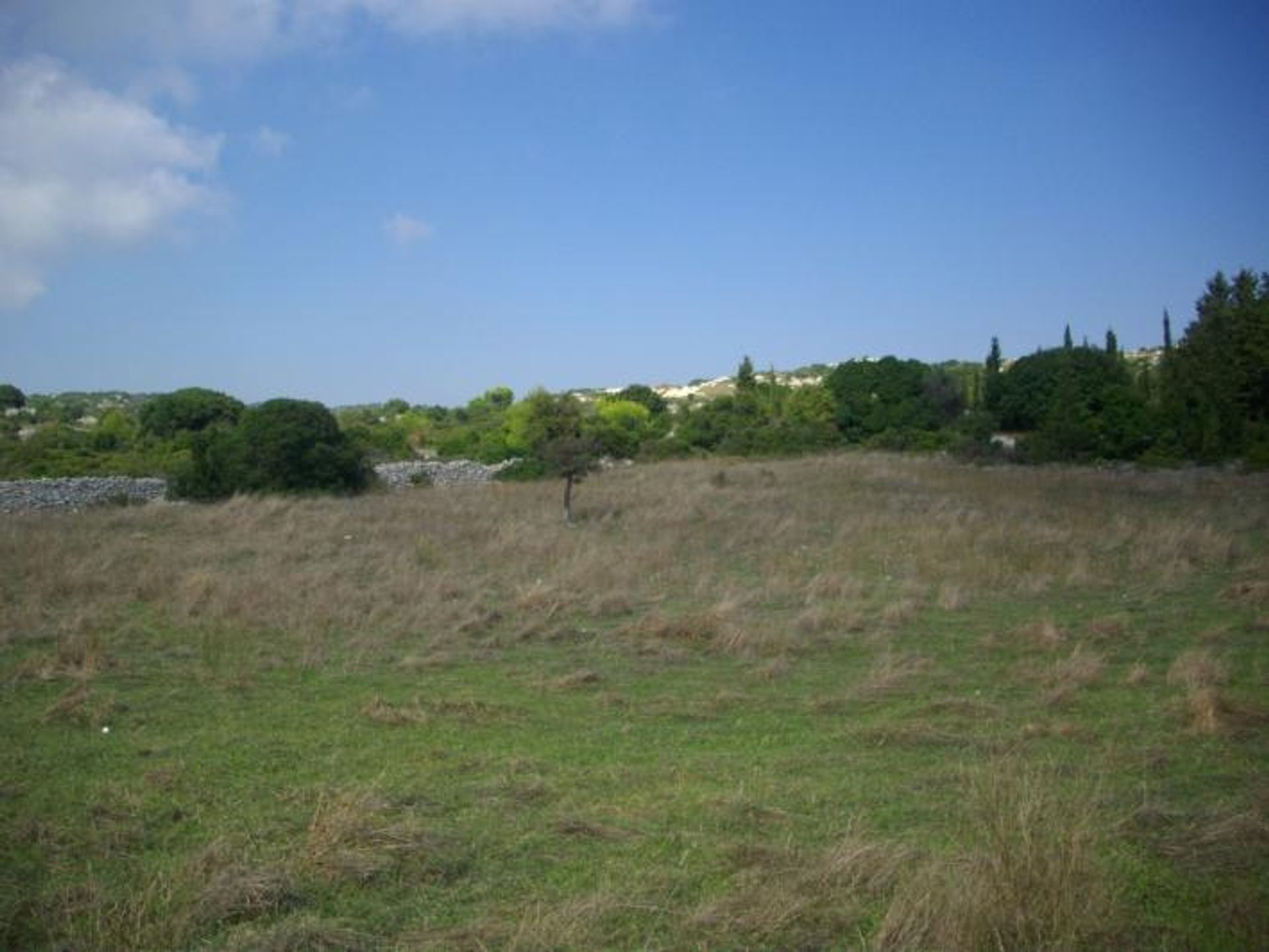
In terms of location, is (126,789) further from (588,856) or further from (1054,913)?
(1054,913)

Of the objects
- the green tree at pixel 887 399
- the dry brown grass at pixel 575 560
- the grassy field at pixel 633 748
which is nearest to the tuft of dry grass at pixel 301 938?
the grassy field at pixel 633 748

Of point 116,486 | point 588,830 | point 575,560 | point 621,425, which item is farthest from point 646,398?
point 588,830

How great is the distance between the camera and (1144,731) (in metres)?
6.42

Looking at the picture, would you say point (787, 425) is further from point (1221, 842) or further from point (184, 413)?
point (1221, 842)

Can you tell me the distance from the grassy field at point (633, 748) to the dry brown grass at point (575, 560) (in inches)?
3.9

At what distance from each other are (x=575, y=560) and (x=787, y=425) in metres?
30.0

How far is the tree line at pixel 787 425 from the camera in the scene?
25609 millimetres

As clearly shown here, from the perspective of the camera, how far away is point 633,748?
6301 mm

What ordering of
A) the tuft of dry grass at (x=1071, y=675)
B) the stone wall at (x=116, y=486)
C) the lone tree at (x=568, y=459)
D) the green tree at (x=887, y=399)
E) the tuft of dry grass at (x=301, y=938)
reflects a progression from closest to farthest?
the tuft of dry grass at (x=301, y=938) → the tuft of dry grass at (x=1071, y=675) → the lone tree at (x=568, y=459) → the stone wall at (x=116, y=486) → the green tree at (x=887, y=399)

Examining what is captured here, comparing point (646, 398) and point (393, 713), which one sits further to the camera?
point (646, 398)

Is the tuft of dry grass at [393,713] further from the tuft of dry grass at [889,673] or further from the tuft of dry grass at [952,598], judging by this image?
the tuft of dry grass at [952,598]

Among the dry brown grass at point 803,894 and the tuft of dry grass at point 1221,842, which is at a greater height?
the dry brown grass at point 803,894

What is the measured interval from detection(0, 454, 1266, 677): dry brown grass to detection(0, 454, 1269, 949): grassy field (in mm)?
99

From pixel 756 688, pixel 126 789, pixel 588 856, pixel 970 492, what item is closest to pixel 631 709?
pixel 756 688
